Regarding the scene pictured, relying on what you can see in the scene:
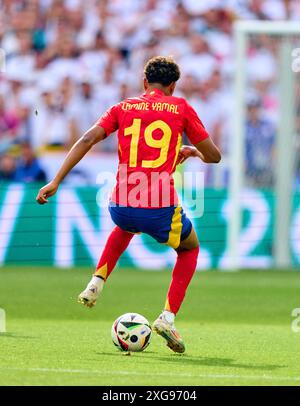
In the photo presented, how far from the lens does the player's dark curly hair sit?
317 inches

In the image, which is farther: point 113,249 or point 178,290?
point 113,249

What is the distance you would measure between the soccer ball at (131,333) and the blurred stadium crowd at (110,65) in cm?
880

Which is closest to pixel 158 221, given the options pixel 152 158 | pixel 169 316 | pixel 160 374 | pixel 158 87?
pixel 152 158

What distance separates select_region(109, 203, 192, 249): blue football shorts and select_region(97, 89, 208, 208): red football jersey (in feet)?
0.16

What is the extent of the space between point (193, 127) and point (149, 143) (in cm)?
37

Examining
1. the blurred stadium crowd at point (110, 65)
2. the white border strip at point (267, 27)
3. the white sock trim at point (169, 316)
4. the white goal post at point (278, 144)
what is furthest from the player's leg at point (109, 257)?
the blurred stadium crowd at point (110, 65)

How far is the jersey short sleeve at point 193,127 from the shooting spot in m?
8.01

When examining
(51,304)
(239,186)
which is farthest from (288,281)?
(51,304)

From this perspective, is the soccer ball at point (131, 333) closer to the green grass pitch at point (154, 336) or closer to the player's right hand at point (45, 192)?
the green grass pitch at point (154, 336)

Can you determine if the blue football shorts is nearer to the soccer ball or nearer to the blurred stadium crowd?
the soccer ball

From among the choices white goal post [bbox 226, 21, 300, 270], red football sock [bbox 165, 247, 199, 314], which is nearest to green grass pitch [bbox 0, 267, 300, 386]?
red football sock [bbox 165, 247, 199, 314]

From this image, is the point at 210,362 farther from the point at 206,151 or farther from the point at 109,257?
the point at 206,151

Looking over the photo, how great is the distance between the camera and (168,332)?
7727 mm
